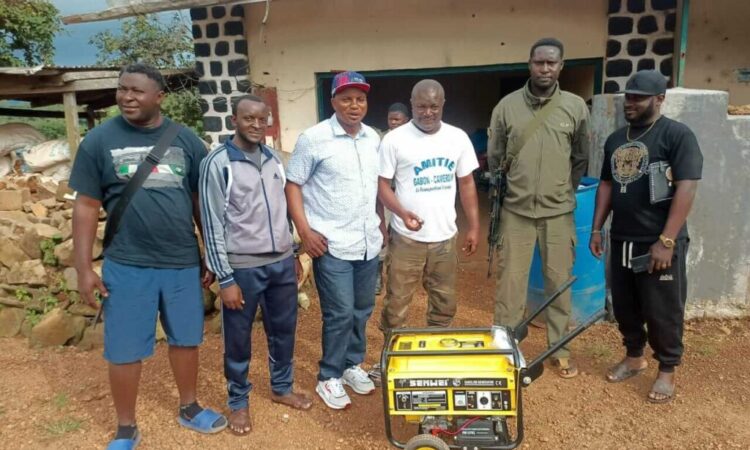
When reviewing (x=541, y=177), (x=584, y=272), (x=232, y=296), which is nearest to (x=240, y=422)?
(x=232, y=296)

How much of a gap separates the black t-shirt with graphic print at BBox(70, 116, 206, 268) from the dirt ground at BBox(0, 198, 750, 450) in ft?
3.63

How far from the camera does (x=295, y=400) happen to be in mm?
3412

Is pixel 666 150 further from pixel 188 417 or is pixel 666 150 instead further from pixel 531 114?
pixel 188 417

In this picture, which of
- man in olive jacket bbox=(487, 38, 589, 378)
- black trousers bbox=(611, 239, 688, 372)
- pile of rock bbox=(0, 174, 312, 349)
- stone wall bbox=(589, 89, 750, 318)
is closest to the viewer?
black trousers bbox=(611, 239, 688, 372)

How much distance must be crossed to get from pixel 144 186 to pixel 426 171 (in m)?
1.55

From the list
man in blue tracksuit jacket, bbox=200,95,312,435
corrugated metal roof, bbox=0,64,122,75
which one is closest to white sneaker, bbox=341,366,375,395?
man in blue tracksuit jacket, bbox=200,95,312,435

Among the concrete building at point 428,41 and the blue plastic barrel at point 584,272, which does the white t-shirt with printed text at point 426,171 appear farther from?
the concrete building at point 428,41

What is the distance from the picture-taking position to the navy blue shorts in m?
2.80

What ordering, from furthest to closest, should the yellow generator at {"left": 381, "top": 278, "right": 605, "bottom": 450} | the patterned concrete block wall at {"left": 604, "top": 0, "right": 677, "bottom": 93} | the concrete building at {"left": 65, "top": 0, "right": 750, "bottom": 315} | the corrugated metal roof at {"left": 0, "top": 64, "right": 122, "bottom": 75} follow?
1. the corrugated metal roof at {"left": 0, "top": 64, "right": 122, "bottom": 75}
2. the concrete building at {"left": 65, "top": 0, "right": 750, "bottom": 315}
3. the patterned concrete block wall at {"left": 604, "top": 0, "right": 677, "bottom": 93}
4. the yellow generator at {"left": 381, "top": 278, "right": 605, "bottom": 450}

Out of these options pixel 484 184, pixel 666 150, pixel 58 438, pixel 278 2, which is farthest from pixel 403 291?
pixel 484 184

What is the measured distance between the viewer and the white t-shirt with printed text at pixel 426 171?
10.9 ft

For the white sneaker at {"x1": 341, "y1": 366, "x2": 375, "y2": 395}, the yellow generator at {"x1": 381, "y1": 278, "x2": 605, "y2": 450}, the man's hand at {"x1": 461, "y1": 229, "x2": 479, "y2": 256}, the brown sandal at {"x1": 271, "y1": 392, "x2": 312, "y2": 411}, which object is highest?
the man's hand at {"x1": 461, "y1": 229, "x2": 479, "y2": 256}

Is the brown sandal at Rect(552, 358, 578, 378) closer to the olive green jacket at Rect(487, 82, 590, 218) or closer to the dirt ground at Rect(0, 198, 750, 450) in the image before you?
the dirt ground at Rect(0, 198, 750, 450)

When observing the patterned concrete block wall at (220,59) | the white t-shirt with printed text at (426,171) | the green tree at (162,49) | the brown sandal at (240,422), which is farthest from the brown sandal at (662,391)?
the green tree at (162,49)
